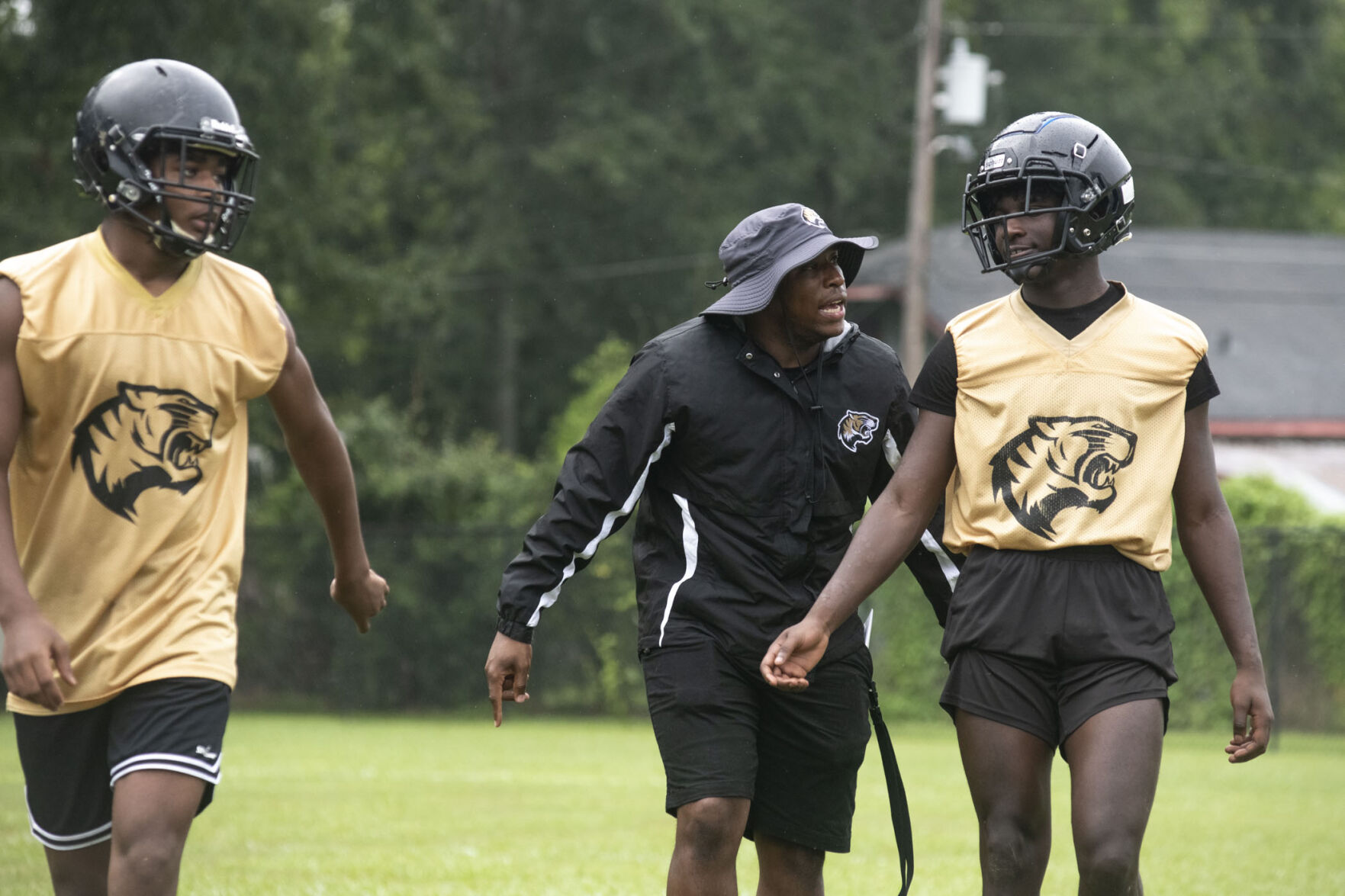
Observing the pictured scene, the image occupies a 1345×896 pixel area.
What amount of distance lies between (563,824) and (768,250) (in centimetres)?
675

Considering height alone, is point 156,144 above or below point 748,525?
above

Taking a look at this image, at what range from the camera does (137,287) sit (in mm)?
4527

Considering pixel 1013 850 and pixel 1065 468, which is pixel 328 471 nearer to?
pixel 1065 468

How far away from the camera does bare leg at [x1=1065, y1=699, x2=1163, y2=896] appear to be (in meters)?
4.23

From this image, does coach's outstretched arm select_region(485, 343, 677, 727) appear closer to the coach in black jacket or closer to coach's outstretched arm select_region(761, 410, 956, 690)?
the coach in black jacket

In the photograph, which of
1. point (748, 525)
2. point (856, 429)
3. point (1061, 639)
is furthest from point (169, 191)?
point (1061, 639)

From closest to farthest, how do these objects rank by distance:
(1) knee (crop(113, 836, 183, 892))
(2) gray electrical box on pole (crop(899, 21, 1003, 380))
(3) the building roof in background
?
1. (1) knee (crop(113, 836, 183, 892))
2. (2) gray electrical box on pole (crop(899, 21, 1003, 380))
3. (3) the building roof in background

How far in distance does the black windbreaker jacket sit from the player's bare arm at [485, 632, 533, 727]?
0.12ft

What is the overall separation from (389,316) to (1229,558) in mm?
32066

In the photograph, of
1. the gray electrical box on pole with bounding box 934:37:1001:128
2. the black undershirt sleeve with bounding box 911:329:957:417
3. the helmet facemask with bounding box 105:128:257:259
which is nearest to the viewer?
the helmet facemask with bounding box 105:128:257:259

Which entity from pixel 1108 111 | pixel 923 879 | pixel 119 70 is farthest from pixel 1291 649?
pixel 1108 111

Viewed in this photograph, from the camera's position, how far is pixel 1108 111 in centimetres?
4050

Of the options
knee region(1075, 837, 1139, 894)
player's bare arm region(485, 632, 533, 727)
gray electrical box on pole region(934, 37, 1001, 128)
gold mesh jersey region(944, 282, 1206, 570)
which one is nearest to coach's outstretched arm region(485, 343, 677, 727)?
player's bare arm region(485, 632, 533, 727)

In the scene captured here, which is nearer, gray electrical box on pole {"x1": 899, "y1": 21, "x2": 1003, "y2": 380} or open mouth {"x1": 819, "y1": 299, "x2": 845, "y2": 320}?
open mouth {"x1": 819, "y1": 299, "x2": 845, "y2": 320}
